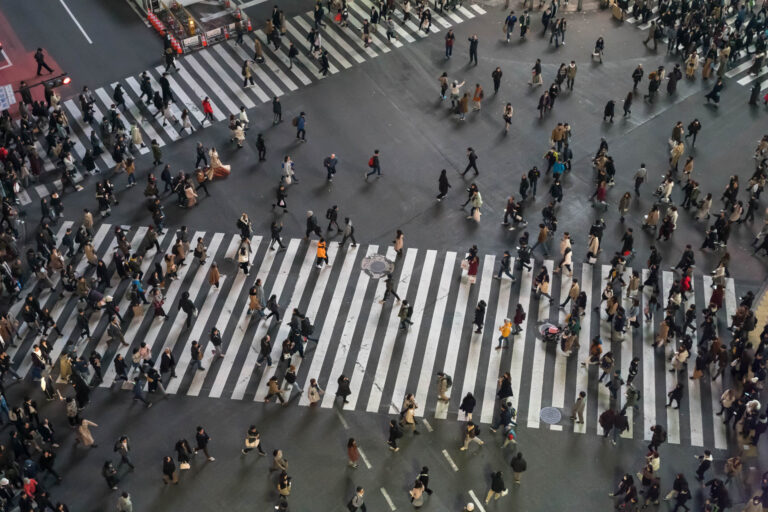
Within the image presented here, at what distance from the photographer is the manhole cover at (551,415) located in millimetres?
33344

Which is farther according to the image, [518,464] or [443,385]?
[443,385]

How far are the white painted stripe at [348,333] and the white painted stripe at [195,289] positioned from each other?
5922mm

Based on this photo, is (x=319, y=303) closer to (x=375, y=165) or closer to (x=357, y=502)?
(x=375, y=165)

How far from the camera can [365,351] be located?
35.8 m

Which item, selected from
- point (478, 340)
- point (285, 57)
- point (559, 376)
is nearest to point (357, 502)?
point (478, 340)

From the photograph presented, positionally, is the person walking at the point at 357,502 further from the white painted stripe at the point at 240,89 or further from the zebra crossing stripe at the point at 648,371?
the white painted stripe at the point at 240,89

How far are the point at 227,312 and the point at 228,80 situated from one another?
16678mm

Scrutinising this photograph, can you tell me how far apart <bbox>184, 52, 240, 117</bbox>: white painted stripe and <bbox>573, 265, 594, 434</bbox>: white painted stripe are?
781 inches

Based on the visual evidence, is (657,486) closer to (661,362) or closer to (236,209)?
(661,362)

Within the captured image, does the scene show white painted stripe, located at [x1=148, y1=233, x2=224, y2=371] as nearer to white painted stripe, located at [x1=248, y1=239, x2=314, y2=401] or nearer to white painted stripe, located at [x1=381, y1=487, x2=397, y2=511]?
white painted stripe, located at [x1=248, y1=239, x2=314, y2=401]

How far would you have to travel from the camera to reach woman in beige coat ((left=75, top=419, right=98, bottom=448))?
32031 millimetres

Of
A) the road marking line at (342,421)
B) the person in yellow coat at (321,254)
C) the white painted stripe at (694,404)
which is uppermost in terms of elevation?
the person in yellow coat at (321,254)

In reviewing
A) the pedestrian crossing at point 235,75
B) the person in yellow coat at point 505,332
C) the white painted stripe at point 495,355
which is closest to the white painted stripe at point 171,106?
the pedestrian crossing at point 235,75

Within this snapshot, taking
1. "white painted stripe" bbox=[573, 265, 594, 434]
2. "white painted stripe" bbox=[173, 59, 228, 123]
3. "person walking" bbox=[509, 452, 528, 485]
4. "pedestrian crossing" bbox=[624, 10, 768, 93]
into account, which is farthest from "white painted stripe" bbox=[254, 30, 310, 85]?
"person walking" bbox=[509, 452, 528, 485]
